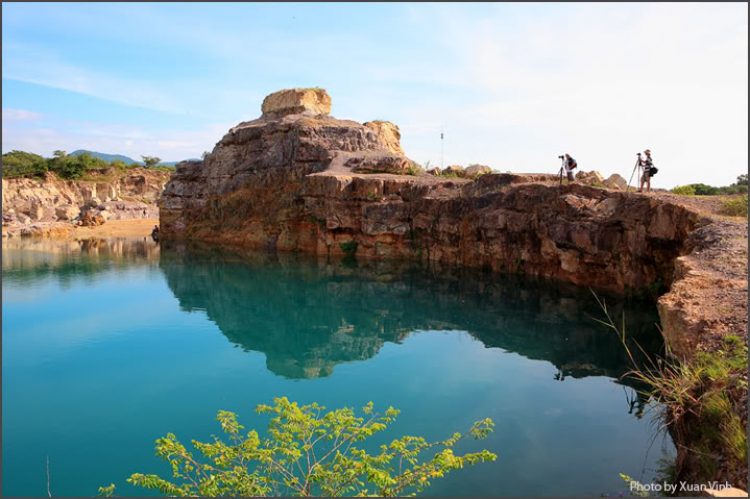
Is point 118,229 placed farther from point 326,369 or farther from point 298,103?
point 326,369

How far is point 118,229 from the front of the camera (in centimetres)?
5156

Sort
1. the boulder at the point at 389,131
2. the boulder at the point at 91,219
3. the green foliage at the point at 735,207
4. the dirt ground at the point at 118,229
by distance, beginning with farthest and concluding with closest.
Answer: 1. the boulder at the point at 91,219
2. the dirt ground at the point at 118,229
3. the boulder at the point at 389,131
4. the green foliage at the point at 735,207

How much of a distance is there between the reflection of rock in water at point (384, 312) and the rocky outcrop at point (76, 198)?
35139mm

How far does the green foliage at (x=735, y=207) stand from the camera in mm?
14436

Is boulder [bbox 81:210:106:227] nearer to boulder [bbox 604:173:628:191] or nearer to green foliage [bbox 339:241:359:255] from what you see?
green foliage [bbox 339:241:359:255]

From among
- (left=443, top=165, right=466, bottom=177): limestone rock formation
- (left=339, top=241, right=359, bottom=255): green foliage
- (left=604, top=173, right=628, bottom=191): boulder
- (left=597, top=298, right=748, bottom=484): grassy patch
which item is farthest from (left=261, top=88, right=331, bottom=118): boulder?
(left=597, top=298, right=748, bottom=484): grassy patch

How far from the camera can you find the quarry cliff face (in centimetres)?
1892

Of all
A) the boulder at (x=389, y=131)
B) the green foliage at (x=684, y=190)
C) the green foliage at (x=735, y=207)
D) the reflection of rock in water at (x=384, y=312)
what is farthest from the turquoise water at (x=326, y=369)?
the boulder at (x=389, y=131)

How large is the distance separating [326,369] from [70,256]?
28.2 m

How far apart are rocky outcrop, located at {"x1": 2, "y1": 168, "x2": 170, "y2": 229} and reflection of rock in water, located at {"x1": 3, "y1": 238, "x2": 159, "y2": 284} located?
44.4ft

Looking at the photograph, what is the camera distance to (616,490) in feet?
22.7

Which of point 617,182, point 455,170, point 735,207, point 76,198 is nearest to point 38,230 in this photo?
point 76,198

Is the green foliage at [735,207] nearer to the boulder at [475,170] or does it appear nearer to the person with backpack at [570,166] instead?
the person with backpack at [570,166]

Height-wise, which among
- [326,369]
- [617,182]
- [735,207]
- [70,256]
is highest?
[617,182]
